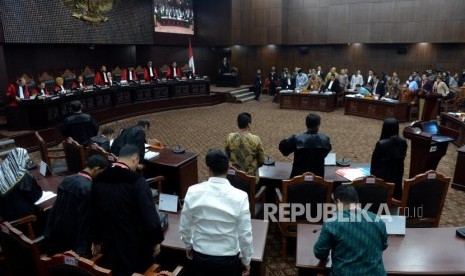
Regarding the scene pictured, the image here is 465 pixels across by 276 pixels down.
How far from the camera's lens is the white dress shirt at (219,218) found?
2057 mm

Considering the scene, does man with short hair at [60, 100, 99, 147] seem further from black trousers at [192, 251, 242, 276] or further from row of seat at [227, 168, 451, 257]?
black trousers at [192, 251, 242, 276]

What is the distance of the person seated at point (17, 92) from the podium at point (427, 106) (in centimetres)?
1039

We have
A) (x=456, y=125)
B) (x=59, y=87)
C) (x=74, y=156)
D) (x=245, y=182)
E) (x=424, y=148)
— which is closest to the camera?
(x=245, y=182)

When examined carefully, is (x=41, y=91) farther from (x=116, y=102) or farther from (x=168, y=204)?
(x=168, y=204)

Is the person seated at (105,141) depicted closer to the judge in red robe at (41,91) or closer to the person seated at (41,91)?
the person seated at (41,91)

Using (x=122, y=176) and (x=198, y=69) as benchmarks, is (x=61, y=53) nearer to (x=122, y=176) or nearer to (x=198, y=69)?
(x=198, y=69)

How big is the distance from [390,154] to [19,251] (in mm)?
3375

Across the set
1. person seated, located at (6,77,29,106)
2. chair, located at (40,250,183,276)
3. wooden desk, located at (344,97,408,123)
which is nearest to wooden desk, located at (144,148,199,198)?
chair, located at (40,250,183,276)

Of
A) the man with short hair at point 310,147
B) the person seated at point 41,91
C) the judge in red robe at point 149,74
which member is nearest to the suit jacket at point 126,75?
the judge in red robe at point 149,74

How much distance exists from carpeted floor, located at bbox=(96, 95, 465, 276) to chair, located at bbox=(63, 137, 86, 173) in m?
2.03

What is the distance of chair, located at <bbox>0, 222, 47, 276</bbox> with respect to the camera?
87.9 inches

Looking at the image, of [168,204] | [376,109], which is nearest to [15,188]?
[168,204]

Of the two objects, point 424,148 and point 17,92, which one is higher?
point 17,92

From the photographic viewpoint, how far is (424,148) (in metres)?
5.12
